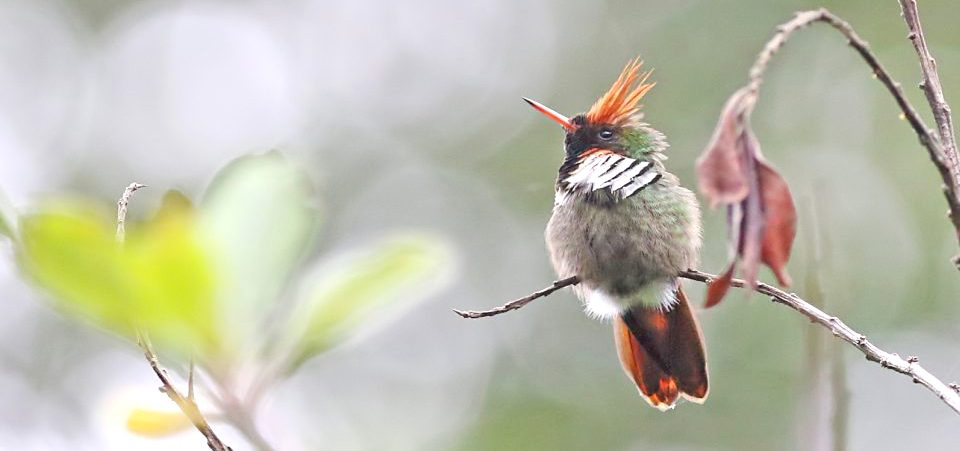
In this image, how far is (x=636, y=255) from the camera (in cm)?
330

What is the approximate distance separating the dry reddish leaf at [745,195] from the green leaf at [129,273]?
56 cm

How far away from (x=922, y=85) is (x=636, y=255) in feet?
5.83

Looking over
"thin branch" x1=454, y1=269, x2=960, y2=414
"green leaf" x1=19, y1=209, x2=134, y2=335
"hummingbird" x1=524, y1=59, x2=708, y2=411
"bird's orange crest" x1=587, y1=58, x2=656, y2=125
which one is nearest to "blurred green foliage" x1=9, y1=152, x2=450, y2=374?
"green leaf" x1=19, y1=209, x2=134, y2=335

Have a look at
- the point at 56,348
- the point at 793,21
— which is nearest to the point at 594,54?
the point at 56,348

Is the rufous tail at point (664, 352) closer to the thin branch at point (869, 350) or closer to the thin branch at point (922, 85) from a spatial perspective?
the thin branch at point (869, 350)

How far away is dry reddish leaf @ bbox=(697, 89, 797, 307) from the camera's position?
1.16 m

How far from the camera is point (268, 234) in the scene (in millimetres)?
1021

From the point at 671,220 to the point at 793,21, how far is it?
2.09 metres

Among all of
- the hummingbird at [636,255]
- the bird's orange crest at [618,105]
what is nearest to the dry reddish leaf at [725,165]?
the hummingbird at [636,255]

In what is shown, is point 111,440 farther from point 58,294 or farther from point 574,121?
point 574,121

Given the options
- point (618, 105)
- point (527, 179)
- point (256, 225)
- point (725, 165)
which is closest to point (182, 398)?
point (256, 225)

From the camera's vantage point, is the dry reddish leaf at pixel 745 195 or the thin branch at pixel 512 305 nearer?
the dry reddish leaf at pixel 745 195

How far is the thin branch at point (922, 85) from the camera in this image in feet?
4.03

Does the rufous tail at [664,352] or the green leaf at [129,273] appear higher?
the rufous tail at [664,352]
